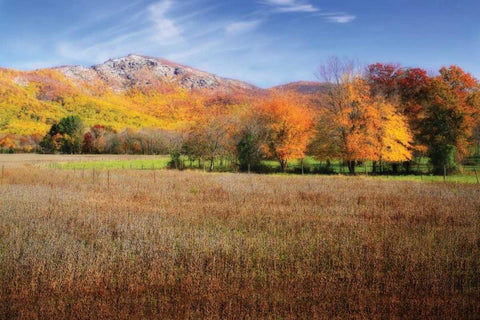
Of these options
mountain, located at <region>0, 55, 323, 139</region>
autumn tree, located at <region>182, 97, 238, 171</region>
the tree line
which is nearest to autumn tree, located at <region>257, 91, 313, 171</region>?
the tree line

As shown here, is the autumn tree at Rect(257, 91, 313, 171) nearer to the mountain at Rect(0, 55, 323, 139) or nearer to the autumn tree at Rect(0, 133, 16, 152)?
the mountain at Rect(0, 55, 323, 139)

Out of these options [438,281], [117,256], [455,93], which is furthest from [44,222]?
[455,93]

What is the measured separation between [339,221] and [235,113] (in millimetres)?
37938

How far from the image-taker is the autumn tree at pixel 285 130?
39469 mm

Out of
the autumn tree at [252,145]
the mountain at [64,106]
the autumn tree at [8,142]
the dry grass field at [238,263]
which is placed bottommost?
the dry grass field at [238,263]

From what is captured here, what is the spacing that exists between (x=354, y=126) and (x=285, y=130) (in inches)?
335

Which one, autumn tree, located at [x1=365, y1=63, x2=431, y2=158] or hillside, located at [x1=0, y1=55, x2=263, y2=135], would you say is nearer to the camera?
autumn tree, located at [x1=365, y1=63, x2=431, y2=158]

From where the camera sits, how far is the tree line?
34.2 m

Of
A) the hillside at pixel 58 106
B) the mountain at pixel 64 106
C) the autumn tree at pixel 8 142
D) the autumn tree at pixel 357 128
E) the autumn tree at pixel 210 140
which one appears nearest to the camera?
the autumn tree at pixel 357 128

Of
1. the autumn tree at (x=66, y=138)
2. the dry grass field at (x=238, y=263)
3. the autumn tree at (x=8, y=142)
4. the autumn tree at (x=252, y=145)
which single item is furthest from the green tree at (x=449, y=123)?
the autumn tree at (x=8, y=142)

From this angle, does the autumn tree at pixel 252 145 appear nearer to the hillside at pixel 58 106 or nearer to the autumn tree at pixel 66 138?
the autumn tree at pixel 66 138

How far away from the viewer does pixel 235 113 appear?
47969 millimetres

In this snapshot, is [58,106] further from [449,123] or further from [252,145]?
[449,123]

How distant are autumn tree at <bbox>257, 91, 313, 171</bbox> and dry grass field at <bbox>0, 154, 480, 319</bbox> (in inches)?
1044
